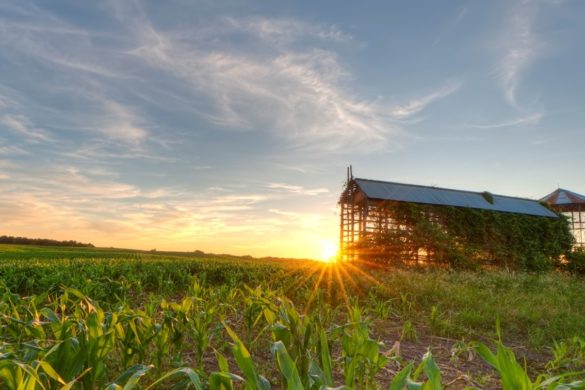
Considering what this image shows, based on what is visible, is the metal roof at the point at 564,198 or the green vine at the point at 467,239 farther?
the metal roof at the point at 564,198

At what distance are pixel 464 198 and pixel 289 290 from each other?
19435 millimetres

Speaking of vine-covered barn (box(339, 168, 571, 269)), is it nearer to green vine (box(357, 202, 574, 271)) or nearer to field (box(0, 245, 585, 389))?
green vine (box(357, 202, 574, 271))

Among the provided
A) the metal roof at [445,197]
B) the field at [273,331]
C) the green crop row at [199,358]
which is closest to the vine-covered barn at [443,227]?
the metal roof at [445,197]

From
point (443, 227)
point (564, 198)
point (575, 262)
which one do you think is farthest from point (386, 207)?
point (564, 198)

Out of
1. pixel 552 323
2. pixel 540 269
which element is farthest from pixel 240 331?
pixel 540 269

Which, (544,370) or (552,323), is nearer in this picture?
(544,370)

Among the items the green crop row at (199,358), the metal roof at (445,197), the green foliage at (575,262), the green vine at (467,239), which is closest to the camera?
the green crop row at (199,358)

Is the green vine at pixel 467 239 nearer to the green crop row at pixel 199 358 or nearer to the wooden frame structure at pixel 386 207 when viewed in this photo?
the wooden frame structure at pixel 386 207

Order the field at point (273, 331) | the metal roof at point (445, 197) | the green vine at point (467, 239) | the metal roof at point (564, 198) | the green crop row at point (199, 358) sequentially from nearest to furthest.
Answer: the green crop row at point (199, 358) → the field at point (273, 331) → the green vine at point (467, 239) → the metal roof at point (445, 197) → the metal roof at point (564, 198)

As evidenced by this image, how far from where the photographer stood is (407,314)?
22.6 ft

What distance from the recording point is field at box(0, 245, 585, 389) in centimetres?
202

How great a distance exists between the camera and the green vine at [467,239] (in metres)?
20.7

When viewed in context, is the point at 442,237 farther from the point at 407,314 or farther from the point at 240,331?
the point at 240,331

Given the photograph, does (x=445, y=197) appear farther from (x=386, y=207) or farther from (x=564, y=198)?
(x=564, y=198)
